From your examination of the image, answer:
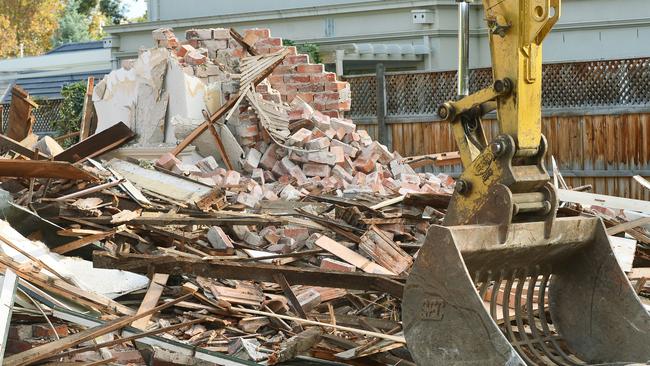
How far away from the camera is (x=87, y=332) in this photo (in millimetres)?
6965

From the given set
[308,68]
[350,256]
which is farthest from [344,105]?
[350,256]

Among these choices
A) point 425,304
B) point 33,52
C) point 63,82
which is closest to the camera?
point 425,304

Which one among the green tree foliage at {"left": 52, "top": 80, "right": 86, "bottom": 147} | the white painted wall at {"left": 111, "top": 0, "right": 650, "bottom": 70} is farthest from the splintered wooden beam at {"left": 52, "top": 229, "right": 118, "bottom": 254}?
the white painted wall at {"left": 111, "top": 0, "right": 650, "bottom": 70}

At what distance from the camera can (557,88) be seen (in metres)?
17.1

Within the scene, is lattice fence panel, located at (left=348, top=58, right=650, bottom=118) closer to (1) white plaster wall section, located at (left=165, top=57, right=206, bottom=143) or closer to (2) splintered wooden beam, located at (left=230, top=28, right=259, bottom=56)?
(2) splintered wooden beam, located at (left=230, top=28, right=259, bottom=56)

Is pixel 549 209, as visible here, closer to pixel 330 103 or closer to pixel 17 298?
pixel 17 298

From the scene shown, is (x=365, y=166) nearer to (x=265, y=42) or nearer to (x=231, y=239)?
(x=265, y=42)

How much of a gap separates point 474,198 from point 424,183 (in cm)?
686

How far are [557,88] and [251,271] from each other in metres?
10.5

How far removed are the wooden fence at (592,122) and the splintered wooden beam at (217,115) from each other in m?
5.09

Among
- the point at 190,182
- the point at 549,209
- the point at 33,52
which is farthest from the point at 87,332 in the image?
the point at 33,52

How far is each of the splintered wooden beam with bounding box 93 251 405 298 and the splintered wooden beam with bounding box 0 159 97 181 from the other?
1.79 meters

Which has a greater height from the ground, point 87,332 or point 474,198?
point 474,198

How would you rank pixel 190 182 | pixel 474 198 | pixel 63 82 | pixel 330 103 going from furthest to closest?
pixel 63 82, pixel 330 103, pixel 190 182, pixel 474 198
